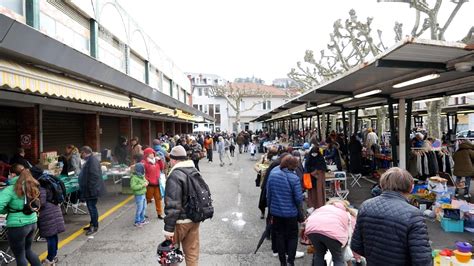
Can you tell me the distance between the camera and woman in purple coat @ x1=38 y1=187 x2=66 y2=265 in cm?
504

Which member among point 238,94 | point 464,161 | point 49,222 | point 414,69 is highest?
point 238,94

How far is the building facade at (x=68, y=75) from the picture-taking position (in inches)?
193

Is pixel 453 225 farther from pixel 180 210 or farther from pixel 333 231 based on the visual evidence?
pixel 180 210

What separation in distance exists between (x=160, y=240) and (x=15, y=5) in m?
6.31

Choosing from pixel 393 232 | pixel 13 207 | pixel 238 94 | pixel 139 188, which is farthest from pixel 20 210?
pixel 238 94

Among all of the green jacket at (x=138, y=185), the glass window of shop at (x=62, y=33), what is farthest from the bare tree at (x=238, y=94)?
the green jacket at (x=138, y=185)

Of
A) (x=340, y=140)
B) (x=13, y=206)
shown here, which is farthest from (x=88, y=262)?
(x=340, y=140)

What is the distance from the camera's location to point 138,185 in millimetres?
7273

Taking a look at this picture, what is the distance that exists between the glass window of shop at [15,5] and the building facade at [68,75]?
0.02 metres

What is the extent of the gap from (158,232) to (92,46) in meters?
8.55

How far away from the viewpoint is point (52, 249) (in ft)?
17.1

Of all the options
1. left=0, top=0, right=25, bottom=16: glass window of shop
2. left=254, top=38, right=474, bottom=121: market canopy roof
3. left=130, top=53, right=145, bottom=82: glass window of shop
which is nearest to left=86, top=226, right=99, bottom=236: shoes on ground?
left=0, top=0, right=25, bottom=16: glass window of shop

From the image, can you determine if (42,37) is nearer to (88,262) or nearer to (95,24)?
(88,262)

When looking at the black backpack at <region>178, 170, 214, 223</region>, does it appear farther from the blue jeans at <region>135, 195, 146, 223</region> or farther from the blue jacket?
the blue jeans at <region>135, 195, 146, 223</region>
